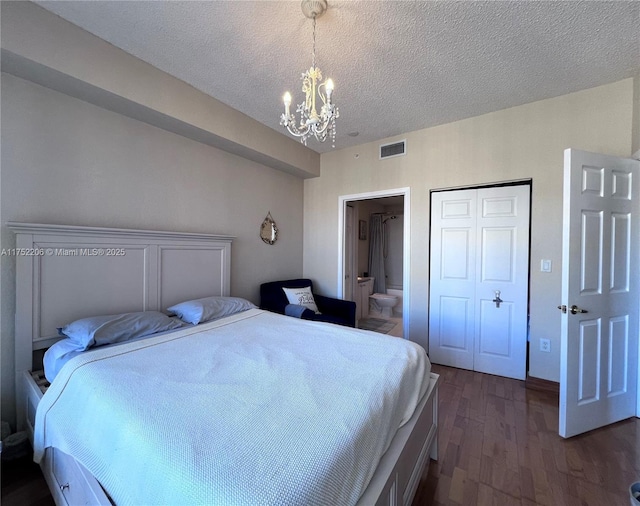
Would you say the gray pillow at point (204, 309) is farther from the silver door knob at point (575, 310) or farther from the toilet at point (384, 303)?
the toilet at point (384, 303)

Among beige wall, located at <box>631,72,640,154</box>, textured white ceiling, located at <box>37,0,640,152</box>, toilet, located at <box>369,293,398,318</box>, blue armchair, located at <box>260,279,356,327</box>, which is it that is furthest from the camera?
toilet, located at <box>369,293,398,318</box>

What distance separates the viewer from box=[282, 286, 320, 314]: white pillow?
3.27m

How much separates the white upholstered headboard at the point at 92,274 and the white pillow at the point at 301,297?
3.29 feet

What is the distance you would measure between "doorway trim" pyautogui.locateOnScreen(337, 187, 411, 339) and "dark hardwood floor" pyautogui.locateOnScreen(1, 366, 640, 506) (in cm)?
116

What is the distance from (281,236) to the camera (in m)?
3.71

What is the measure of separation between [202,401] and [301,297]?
2.27 metres

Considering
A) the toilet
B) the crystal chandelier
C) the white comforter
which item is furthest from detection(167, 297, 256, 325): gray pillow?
the toilet

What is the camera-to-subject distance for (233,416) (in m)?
0.96

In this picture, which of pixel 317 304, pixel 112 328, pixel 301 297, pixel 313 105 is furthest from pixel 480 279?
pixel 112 328

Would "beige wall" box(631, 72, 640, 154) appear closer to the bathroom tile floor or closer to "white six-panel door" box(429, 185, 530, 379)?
"white six-panel door" box(429, 185, 530, 379)

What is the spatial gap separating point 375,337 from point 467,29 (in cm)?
210

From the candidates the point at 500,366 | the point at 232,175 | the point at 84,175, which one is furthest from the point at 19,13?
the point at 500,366

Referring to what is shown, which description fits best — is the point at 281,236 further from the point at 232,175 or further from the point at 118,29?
the point at 118,29

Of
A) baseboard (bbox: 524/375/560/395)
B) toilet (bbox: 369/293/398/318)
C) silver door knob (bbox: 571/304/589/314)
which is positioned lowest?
baseboard (bbox: 524/375/560/395)
